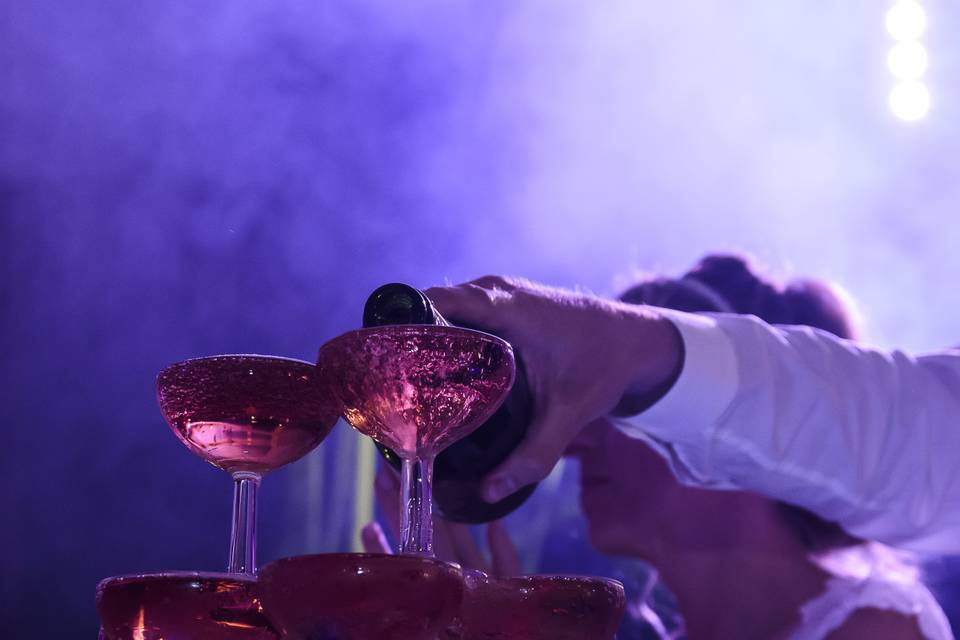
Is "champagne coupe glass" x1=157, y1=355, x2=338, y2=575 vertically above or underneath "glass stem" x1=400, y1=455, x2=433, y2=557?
above

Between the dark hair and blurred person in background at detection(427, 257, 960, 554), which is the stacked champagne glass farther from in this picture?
the dark hair

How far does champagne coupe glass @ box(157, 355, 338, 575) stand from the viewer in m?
0.38

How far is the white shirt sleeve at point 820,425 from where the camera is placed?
725 millimetres

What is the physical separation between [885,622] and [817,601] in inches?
3.7

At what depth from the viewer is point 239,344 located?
311 centimetres

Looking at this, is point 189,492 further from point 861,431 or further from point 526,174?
point 861,431

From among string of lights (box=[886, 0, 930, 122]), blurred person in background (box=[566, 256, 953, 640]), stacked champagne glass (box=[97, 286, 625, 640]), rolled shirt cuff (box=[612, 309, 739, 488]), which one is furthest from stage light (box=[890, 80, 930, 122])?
stacked champagne glass (box=[97, 286, 625, 640])

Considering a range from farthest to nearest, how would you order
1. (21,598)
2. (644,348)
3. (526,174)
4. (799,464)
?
(526,174) → (21,598) → (799,464) → (644,348)

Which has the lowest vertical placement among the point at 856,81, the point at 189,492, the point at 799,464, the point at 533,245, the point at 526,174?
the point at 189,492

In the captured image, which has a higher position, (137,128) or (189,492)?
(137,128)

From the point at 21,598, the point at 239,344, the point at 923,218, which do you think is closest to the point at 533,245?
the point at 239,344

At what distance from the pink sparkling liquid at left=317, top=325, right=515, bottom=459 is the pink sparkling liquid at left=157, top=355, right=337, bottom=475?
0.03 m

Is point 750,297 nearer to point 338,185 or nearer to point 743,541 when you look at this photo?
point 743,541

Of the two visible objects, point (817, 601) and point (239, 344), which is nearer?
point (817, 601)
